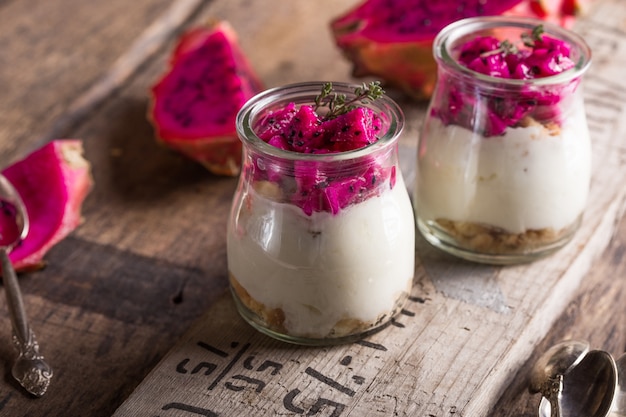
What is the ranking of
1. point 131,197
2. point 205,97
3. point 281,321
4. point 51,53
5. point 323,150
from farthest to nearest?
point 51,53 < point 205,97 < point 131,197 < point 281,321 < point 323,150

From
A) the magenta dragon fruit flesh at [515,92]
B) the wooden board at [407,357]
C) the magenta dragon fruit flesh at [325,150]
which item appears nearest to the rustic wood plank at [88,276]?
the wooden board at [407,357]

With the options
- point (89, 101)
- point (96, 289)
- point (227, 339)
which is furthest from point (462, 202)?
point (89, 101)

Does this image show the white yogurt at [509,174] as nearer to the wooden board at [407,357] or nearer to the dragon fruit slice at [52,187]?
the wooden board at [407,357]

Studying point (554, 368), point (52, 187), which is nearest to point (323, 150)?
point (554, 368)

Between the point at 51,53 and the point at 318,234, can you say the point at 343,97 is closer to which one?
the point at 318,234

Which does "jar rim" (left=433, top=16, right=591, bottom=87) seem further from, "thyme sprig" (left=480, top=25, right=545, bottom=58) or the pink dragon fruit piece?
the pink dragon fruit piece

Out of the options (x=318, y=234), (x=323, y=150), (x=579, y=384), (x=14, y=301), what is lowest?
(x=579, y=384)

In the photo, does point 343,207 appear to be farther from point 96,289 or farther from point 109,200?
point 109,200
